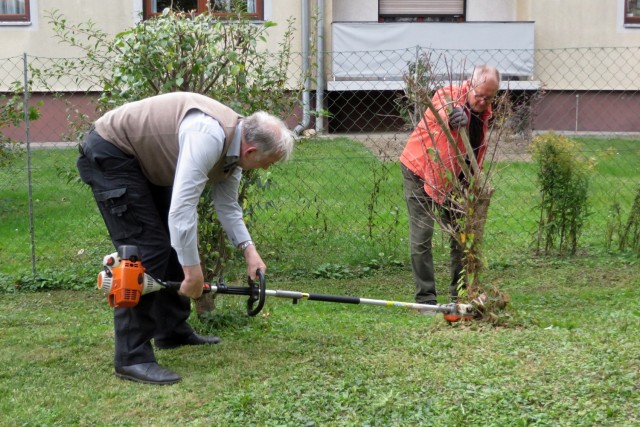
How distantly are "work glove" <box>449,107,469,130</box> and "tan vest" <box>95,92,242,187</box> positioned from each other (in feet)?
5.86

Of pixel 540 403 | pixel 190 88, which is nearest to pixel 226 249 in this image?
pixel 190 88

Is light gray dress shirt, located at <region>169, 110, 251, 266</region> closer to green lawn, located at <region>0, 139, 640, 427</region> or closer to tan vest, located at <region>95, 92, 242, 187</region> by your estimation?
tan vest, located at <region>95, 92, 242, 187</region>

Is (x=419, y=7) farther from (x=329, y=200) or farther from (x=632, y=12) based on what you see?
(x=329, y=200)

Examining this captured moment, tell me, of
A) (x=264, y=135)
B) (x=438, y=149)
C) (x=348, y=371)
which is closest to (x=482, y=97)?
(x=438, y=149)

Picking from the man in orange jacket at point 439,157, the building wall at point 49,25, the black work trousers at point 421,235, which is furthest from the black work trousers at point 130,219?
A: the building wall at point 49,25

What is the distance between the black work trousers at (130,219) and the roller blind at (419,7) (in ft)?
39.7

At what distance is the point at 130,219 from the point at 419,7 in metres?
12.5

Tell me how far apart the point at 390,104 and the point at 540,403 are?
1164 cm

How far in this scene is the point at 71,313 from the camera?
6.62 meters

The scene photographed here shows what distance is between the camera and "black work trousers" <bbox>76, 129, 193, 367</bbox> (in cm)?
446

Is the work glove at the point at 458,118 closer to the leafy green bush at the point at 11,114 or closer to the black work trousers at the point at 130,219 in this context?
the black work trousers at the point at 130,219

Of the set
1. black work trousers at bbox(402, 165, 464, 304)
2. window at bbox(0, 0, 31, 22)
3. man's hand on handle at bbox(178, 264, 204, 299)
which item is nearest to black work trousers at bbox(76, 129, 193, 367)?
man's hand on handle at bbox(178, 264, 204, 299)

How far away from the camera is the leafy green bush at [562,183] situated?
25.4 feet

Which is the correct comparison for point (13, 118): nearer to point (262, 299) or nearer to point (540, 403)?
point (262, 299)
